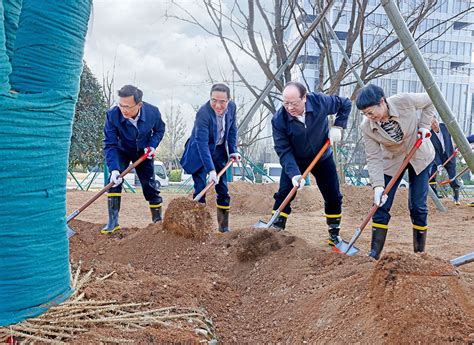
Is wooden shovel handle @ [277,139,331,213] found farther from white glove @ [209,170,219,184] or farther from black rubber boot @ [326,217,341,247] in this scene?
white glove @ [209,170,219,184]

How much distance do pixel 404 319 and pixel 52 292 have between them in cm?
137

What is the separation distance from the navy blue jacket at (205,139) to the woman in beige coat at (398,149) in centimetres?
165

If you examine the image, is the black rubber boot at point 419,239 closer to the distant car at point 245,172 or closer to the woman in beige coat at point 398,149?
the woman in beige coat at point 398,149

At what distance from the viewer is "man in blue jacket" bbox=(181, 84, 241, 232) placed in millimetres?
4859

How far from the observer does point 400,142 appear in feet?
12.4

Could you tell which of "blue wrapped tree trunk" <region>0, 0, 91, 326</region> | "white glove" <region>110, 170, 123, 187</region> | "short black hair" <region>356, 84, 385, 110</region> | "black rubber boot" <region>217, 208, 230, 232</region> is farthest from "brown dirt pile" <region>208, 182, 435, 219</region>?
"blue wrapped tree trunk" <region>0, 0, 91, 326</region>

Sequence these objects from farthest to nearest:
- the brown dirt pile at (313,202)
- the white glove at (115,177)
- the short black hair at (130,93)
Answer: the brown dirt pile at (313,202) → the white glove at (115,177) → the short black hair at (130,93)

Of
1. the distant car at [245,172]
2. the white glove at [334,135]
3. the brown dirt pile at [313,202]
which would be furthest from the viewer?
the distant car at [245,172]

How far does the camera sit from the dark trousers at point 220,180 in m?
5.28

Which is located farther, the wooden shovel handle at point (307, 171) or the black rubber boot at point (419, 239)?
the wooden shovel handle at point (307, 171)

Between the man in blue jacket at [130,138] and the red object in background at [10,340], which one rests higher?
the man in blue jacket at [130,138]

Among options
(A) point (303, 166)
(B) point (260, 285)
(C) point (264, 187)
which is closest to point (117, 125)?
(A) point (303, 166)

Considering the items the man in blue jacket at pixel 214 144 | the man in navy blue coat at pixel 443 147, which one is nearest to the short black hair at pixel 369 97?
the man in blue jacket at pixel 214 144

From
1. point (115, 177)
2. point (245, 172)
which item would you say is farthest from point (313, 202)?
point (245, 172)
